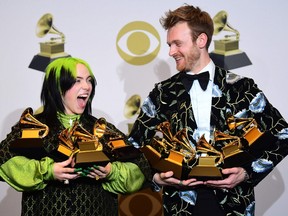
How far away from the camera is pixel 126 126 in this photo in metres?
2.66

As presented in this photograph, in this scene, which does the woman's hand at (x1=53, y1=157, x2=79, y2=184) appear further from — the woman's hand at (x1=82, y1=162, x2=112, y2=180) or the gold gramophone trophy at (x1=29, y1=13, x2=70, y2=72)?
the gold gramophone trophy at (x1=29, y1=13, x2=70, y2=72)

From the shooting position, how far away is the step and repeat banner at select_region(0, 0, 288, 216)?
8.69 ft

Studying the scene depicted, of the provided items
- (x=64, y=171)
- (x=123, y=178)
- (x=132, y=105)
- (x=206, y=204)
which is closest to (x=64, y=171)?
(x=64, y=171)

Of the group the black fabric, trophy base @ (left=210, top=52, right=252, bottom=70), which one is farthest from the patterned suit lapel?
trophy base @ (left=210, top=52, right=252, bottom=70)

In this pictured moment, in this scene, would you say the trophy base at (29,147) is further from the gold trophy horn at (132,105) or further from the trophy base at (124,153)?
the gold trophy horn at (132,105)

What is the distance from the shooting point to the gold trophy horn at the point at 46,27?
265cm

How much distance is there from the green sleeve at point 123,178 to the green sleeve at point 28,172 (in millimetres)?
188

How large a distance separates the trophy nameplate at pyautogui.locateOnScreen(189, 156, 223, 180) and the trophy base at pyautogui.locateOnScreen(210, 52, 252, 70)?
99 centimetres

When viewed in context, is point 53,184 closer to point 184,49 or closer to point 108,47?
point 184,49

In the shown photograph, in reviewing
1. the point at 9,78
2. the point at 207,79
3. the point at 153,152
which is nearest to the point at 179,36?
the point at 207,79

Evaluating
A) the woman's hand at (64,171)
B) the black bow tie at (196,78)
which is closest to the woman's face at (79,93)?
the woman's hand at (64,171)

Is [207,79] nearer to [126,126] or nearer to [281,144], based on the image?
[281,144]

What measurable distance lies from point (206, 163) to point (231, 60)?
1021mm

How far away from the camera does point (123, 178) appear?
1845 millimetres
